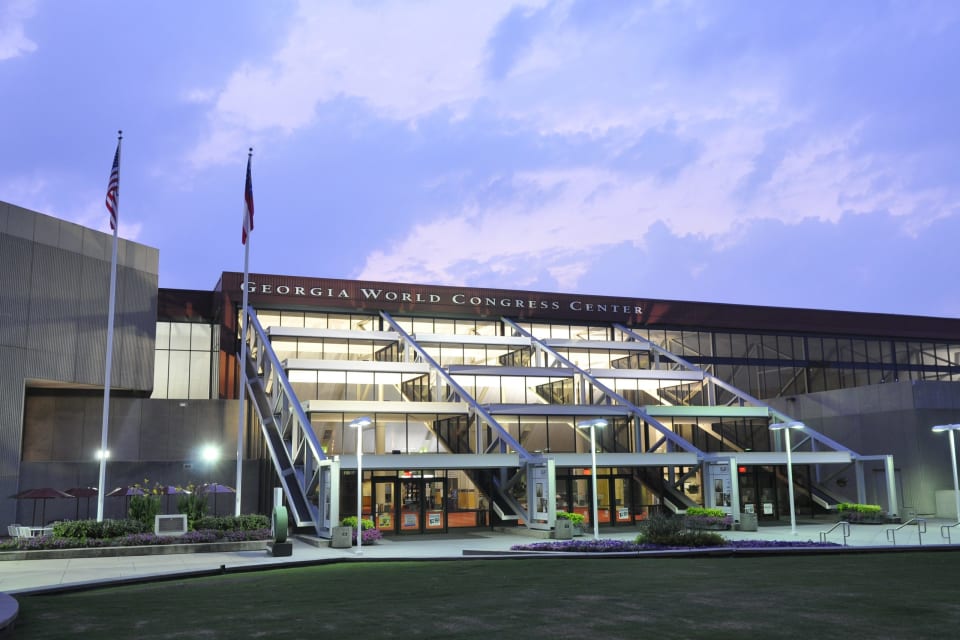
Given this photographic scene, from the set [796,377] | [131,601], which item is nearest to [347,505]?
[131,601]

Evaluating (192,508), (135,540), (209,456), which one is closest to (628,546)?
(135,540)

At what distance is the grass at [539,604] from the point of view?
37.0 feet

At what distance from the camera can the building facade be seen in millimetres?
38531

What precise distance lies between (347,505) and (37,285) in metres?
17.5

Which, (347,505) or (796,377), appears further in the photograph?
(796,377)

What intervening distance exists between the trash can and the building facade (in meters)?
2.24

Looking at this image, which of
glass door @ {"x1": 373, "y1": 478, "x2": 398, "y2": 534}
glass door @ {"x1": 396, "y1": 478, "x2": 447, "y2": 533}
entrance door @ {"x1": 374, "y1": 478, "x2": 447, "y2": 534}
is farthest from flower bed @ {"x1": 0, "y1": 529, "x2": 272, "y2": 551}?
glass door @ {"x1": 396, "y1": 478, "x2": 447, "y2": 533}

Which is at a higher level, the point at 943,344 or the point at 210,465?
the point at 943,344

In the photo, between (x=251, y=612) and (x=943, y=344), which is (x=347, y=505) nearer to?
Result: (x=251, y=612)

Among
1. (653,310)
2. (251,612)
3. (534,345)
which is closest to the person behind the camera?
(251,612)

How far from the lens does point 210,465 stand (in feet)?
143

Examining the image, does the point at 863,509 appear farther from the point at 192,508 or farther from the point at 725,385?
the point at 192,508

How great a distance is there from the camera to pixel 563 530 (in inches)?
Answer: 1303

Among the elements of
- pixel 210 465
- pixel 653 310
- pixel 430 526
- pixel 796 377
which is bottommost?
pixel 430 526
